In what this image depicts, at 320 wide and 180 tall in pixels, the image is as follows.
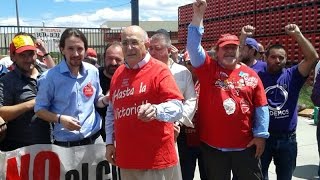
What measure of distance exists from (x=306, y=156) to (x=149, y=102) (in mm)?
4457

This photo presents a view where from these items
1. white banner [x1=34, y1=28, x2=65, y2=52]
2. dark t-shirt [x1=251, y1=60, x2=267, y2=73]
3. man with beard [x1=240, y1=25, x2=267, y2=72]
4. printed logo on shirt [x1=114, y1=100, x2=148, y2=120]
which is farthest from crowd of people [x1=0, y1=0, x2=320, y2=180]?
white banner [x1=34, y1=28, x2=65, y2=52]

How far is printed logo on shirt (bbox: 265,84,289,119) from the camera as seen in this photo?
3887 millimetres

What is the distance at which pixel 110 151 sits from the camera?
127 inches

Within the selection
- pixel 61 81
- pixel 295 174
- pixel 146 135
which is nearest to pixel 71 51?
pixel 61 81

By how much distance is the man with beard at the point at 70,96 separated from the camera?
10.8ft

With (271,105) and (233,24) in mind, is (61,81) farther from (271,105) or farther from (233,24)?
(233,24)

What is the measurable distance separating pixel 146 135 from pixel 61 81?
927mm

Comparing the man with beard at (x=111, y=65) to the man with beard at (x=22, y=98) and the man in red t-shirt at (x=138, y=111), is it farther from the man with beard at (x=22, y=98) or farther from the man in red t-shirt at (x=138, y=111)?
the man in red t-shirt at (x=138, y=111)

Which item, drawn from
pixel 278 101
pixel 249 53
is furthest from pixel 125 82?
pixel 249 53

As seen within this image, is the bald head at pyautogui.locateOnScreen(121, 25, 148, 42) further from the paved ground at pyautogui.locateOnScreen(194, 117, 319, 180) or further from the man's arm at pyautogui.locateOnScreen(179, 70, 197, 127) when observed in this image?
the paved ground at pyautogui.locateOnScreen(194, 117, 319, 180)

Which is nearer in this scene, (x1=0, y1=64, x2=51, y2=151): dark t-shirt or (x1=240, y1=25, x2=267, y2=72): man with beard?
(x1=0, y1=64, x2=51, y2=151): dark t-shirt

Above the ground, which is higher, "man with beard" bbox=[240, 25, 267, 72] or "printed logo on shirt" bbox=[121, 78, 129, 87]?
"man with beard" bbox=[240, 25, 267, 72]

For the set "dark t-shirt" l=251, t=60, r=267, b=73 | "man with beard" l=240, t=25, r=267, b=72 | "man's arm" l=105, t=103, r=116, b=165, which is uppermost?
"man with beard" l=240, t=25, r=267, b=72

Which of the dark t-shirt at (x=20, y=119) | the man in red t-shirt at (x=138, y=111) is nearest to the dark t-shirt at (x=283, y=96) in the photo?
the man in red t-shirt at (x=138, y=111)
